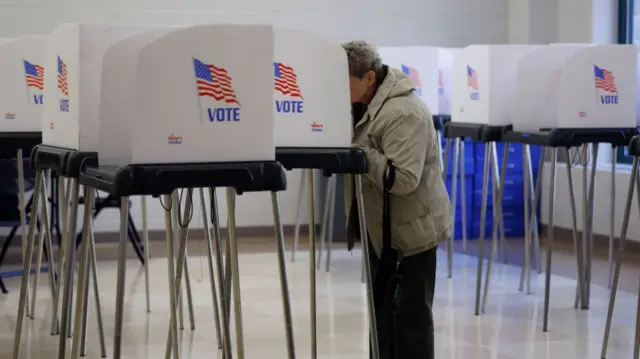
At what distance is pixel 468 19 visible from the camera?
9375mm

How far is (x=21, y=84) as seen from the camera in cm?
489

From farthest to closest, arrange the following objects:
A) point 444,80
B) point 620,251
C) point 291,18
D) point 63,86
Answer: point 291,18 → point 444,80 → point 620,251 → point 63,86

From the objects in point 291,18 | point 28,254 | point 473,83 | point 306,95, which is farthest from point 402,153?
point 291,18

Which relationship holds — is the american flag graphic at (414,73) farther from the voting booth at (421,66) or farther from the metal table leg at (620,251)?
the metal table leg at (620,251)

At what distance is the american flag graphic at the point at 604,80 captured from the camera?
17.2 ft

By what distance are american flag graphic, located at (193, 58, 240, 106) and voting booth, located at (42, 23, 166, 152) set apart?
70 cm

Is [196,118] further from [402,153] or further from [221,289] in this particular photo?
[402,153]

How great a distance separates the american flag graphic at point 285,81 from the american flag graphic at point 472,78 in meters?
2.52

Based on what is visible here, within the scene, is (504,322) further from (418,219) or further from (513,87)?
(418,219)

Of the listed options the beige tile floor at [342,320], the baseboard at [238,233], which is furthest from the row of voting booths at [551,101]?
the baseboard at [238,233]

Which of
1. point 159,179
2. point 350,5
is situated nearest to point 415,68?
point 350,5

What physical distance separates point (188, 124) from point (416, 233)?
1.21m

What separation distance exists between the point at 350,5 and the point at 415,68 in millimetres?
2440

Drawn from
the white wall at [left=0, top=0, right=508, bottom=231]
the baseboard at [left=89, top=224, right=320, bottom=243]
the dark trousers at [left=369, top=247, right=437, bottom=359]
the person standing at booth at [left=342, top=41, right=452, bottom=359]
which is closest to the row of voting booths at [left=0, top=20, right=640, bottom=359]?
the person standing at booth at [left=342, top=41, right=452, bottom=359]
